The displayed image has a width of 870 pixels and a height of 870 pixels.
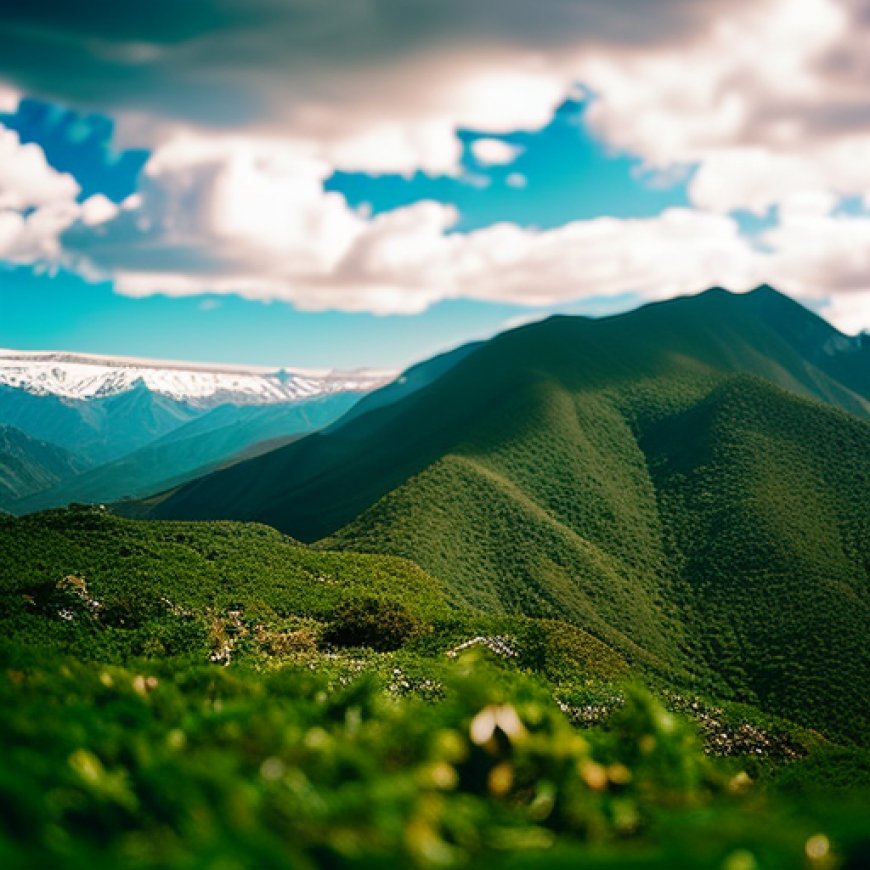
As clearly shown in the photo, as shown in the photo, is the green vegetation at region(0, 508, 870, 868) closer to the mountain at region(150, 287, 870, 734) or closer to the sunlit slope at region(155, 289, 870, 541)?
the mountain at region(150, 287, 870, 734)

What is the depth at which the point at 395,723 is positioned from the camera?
6.27 meters

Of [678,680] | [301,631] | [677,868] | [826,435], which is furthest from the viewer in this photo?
[826,435]

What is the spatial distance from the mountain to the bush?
32756 millimetres

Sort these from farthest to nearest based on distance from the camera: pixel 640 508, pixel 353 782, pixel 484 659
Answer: pixel 640 508 < pixel 484 659 < pixel 353 782

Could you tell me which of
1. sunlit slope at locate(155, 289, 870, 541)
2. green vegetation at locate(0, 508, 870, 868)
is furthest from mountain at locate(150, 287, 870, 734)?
green vegetation at locate(0, 508, 870, 868)

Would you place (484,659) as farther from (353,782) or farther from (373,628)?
(373,628)

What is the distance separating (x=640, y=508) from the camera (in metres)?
123

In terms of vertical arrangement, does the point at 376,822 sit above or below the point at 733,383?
below

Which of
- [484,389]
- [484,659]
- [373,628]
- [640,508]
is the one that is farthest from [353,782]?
[484,389]

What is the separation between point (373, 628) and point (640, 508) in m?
96.1

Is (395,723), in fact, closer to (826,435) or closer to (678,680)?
(678,680)

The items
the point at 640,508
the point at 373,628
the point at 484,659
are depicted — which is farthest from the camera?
the point at 640,508

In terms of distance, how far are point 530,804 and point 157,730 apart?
3658 mm

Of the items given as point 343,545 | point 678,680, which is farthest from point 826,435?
point 343,545
